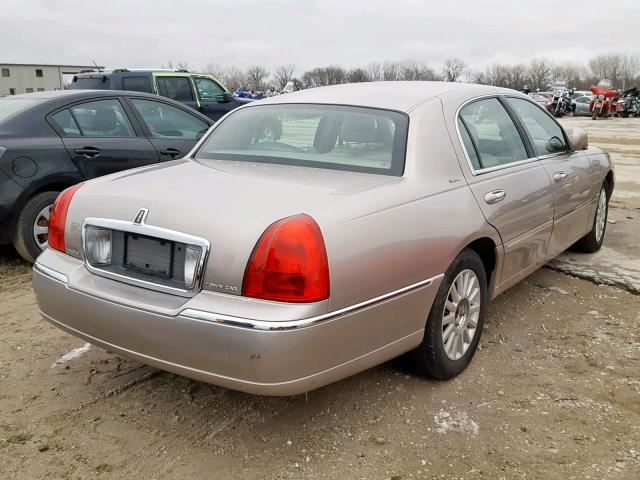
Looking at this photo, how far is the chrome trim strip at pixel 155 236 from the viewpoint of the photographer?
2303 millimetres

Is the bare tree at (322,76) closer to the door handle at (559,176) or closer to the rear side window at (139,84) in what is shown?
the rear side window at (139,84)

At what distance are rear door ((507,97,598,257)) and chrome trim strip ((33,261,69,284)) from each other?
3.01 metres

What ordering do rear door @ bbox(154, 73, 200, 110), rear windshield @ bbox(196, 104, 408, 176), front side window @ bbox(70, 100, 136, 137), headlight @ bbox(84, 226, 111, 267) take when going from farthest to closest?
rear door @ bbox(154, 73, 200, 110) → front side window @ bbox(70, 100, 136, 137) → rear windshield @ bbox(196, 104, 408, 176) → headlight @ bbox(84, 226, 111, 267)

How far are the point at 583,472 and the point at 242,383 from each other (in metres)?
1.43

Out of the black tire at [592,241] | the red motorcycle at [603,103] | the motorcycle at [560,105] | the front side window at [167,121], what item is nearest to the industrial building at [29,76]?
the motorcycle at [560,105]

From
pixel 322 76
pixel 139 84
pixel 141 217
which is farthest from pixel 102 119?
pixel 322 76

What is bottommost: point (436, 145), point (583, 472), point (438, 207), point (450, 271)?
point (583, 472)

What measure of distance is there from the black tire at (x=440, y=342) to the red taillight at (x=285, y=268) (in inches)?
33.5

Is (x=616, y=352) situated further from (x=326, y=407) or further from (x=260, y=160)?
(x=260, y=160)

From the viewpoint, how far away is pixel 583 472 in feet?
7.91

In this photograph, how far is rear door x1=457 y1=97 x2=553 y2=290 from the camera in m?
3.29

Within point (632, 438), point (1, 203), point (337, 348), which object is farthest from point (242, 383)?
point (1, 203)

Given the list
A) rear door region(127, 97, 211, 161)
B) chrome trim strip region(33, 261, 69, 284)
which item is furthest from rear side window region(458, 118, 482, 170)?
rear door region(127, 97, 211, 161)

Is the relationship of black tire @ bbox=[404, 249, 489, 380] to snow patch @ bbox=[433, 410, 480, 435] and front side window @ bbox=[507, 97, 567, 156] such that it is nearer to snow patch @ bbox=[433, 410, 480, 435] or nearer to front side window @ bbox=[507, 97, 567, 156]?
snow patch @ bbox=[433, 410, 480, 435]
